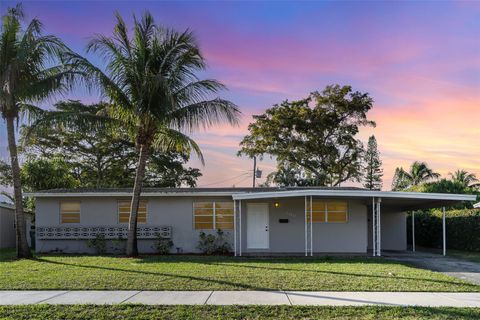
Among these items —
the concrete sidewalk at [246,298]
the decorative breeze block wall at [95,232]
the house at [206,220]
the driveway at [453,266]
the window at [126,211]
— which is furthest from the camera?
the window at [126,211]

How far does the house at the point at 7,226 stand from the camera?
20.9m

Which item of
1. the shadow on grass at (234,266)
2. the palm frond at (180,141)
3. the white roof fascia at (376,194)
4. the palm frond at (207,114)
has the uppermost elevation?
the palm frond at (207,114)

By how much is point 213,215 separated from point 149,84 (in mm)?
5986

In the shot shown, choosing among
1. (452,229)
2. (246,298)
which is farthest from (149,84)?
(452,229)

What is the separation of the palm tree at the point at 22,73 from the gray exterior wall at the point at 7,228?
23.6ft

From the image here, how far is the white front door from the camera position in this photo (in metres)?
17.1

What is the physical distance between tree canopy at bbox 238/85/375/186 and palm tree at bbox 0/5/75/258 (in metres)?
17.4

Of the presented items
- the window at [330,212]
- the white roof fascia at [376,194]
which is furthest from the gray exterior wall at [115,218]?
the window at [330,212]

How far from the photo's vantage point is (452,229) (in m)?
20.4

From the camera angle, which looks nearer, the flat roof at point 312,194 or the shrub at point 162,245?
the flat roof at point 312,194

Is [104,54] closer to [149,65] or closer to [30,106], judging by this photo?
[149,65]

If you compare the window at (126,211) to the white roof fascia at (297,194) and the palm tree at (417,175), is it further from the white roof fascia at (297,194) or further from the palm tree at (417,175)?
the palm tree at (417,175)

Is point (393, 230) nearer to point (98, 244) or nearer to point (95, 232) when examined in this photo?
point (98, 244)

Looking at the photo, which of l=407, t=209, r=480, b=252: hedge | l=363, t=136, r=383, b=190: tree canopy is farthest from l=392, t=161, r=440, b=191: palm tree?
l=407, t=209, r=480, b=252: hedge
